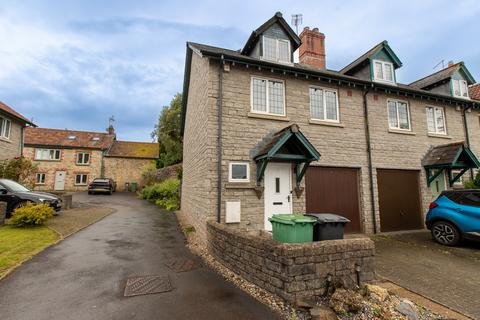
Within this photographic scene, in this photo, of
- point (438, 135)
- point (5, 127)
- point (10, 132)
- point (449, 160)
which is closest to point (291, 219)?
point (449, 160)

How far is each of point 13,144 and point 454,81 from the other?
27.9 meters

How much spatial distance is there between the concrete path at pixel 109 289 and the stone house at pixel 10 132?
43.5 ft

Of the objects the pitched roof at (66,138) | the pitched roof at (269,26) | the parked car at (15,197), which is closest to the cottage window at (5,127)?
the parked car at (15,197)

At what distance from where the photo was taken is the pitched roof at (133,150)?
33.0m

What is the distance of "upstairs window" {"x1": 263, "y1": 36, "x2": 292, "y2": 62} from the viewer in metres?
9.75

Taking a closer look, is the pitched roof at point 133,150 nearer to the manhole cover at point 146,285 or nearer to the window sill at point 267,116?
the window sill at point 267,116

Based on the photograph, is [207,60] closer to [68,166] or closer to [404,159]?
[404,159]

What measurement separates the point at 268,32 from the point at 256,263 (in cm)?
886

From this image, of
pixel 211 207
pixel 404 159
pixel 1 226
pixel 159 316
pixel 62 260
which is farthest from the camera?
pixel 404 159

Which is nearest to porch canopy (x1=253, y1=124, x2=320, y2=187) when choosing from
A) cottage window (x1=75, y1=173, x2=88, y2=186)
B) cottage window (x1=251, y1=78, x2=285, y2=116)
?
cottage window (x1=251, y1=78, x2=285, y2=116)

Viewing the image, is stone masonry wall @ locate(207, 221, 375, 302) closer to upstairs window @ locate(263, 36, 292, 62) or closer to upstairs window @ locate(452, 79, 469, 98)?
upstairs window @ locate(263, 36, 292, 62)

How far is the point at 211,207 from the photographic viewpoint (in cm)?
764

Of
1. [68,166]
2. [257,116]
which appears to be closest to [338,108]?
[257,116]

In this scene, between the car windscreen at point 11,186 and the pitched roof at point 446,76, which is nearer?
the car windscreen at point 11,186
